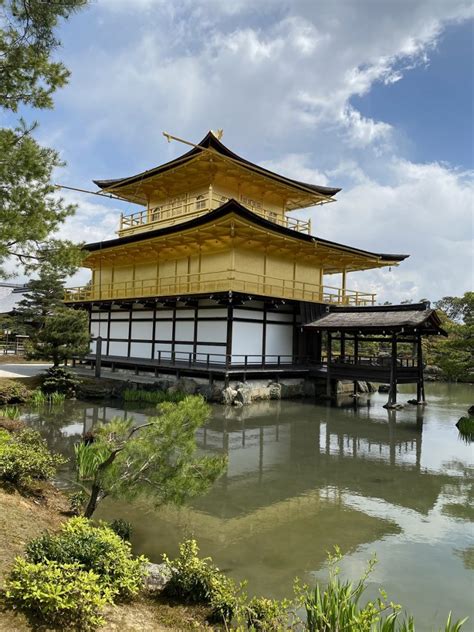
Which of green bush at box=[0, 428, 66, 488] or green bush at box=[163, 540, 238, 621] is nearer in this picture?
green bush at box=[163, 540, 238, 621]

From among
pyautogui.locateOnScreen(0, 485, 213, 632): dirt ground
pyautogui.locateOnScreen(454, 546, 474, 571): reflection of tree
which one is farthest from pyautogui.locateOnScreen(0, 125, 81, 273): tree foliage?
pyautogui.locateOnScreen(454, 546, 474, 571): reflection of tree

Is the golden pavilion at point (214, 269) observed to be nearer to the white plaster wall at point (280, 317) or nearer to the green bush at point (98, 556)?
the white plaster wall at point (280, 317)

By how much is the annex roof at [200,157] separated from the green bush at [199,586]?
2022cm

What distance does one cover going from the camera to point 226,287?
2061cm

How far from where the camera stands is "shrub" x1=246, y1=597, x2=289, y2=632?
3.77 meters

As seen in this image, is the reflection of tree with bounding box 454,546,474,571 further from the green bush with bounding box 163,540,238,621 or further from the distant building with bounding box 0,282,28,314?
the distant building with bounding box 0,282,28,314

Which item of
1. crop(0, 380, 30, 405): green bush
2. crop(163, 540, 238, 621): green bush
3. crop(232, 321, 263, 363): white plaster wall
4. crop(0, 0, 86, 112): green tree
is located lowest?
crop(163, 540, 238, 621): green bush

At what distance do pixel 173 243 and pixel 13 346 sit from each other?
20.3m

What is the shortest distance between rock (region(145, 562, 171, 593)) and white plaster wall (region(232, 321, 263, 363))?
15995mm

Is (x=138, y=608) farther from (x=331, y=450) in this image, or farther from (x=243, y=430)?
(x=243, y=430)

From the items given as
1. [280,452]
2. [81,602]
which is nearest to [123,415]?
[280,452]

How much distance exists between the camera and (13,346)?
3612 cm

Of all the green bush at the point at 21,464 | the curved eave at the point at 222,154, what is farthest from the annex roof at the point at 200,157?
the green bush at the point at 21,464

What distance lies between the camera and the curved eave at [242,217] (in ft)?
62.5
